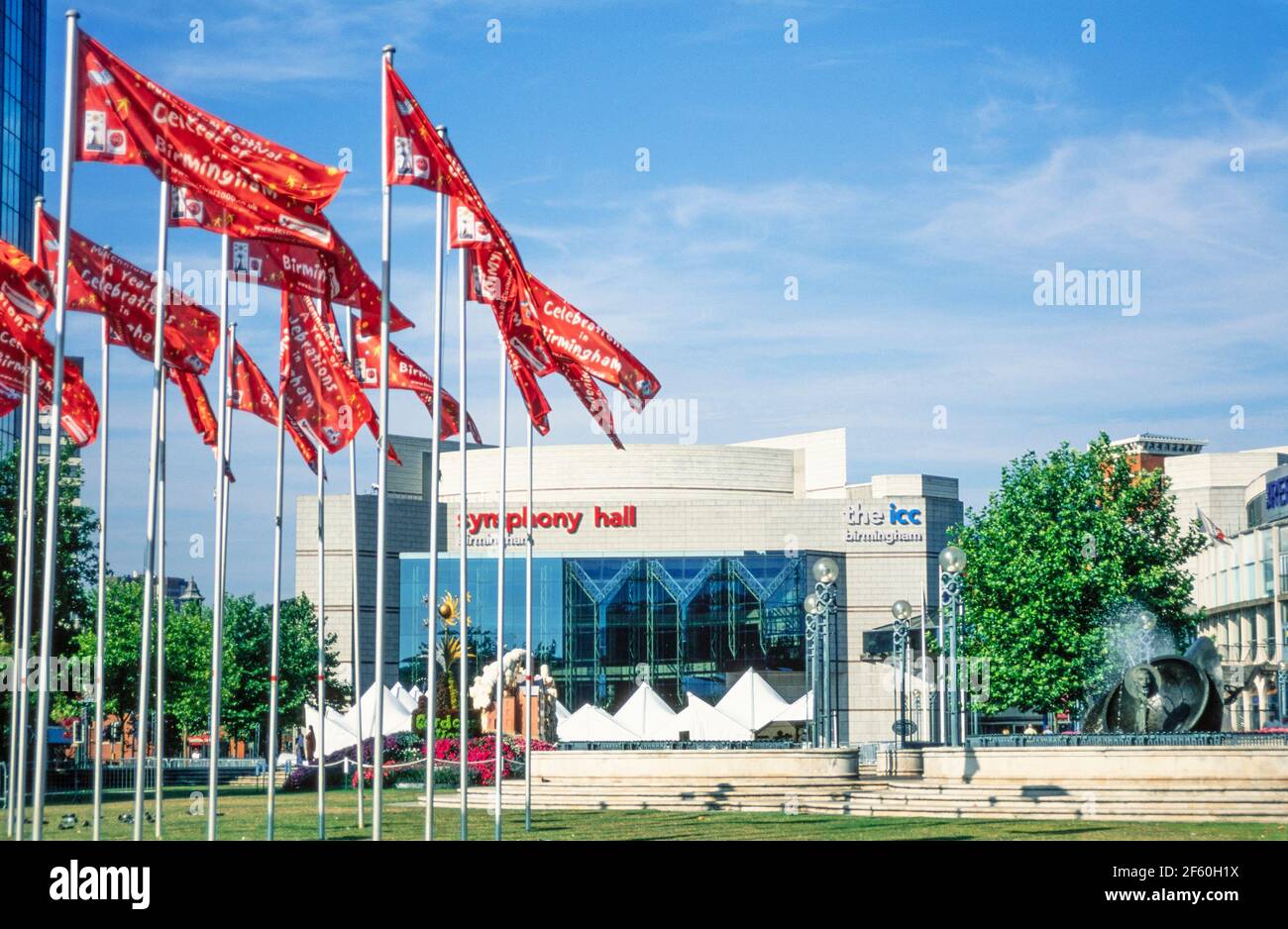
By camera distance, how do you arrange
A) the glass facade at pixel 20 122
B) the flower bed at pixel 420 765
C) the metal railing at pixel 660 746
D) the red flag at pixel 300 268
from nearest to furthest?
1. the red flag at pixel 300 268
2. the metal railing at pixel 660 746
3. the flower bed at pixel 420 765
4. the glass facade at pixel 20 122

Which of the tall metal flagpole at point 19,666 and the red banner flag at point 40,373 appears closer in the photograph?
the tall metal flagpole at point 19,666

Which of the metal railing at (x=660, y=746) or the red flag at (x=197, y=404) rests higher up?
the red flag at (x=197, y=404)

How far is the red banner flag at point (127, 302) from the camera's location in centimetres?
2392

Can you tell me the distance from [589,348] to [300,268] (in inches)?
193

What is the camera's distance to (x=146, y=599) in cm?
2494

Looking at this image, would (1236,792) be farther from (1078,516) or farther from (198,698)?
(198,698)

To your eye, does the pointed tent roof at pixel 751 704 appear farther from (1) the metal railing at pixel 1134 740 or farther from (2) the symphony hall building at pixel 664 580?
(2) the symphony hall building at pixel 664 580

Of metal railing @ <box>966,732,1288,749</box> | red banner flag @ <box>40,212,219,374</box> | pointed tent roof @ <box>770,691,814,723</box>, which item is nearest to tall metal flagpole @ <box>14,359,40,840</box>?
red banner flag @ <box>40,212,219,374</box>

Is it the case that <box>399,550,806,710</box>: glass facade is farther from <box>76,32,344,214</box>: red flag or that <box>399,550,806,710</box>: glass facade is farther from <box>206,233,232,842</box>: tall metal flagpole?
<box>76,32,344,214</box>: red flag

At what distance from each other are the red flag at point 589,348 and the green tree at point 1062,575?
33.3 meters

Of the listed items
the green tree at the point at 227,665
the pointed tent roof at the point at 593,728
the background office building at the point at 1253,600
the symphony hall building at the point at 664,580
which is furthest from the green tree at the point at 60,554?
the background office building at the point at 1253,600

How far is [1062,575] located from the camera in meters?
56.8

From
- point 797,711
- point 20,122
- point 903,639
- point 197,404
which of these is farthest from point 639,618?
point 197,404
